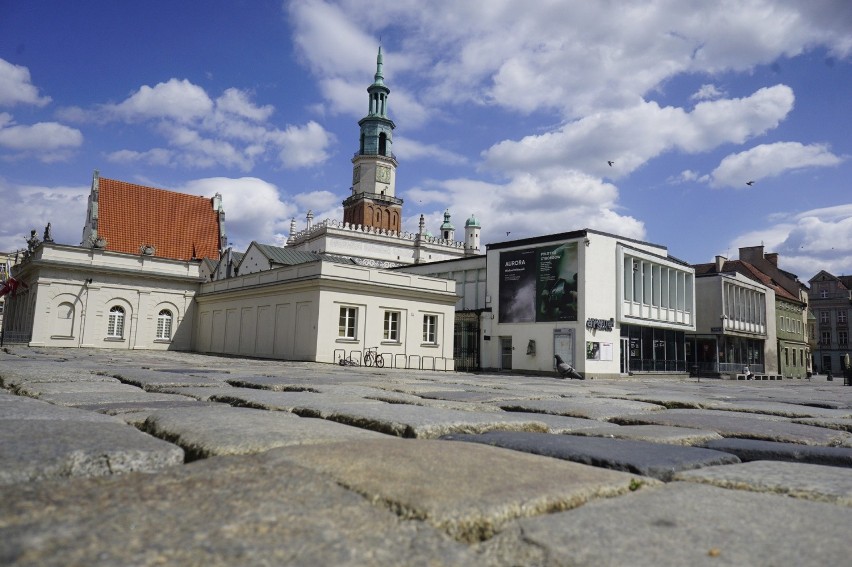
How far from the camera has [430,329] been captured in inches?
1179

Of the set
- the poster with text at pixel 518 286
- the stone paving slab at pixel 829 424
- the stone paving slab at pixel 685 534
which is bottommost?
the stone paving slab at pixel 829 424

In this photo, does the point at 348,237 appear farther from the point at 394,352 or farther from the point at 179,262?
the point at 394,352

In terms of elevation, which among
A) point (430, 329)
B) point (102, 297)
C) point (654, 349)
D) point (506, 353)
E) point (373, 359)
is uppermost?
point (102, 297)

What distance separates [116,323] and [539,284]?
26407mm

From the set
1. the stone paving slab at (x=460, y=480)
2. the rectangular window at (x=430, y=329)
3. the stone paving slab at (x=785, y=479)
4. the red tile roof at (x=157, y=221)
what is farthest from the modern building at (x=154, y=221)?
the stone paving slab at (x=785, y=479)

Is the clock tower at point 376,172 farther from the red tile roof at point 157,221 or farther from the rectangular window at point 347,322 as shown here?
the rectangular window at point 347,322

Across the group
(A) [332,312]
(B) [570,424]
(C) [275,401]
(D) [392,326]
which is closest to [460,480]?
(B) [570,424]

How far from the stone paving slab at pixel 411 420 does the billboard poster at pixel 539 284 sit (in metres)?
26.6

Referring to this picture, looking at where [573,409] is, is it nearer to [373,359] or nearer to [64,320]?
[373,359]

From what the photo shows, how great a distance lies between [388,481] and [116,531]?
2.48ft

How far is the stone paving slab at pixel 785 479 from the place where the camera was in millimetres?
1973

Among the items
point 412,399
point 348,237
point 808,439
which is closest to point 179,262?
point 348,237

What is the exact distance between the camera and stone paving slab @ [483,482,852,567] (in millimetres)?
1316

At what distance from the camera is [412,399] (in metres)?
5.32
